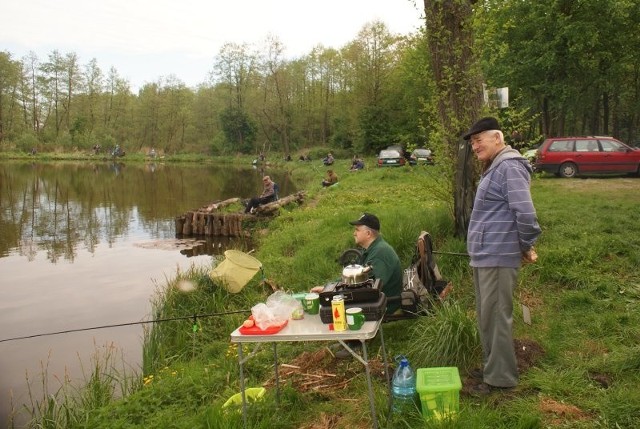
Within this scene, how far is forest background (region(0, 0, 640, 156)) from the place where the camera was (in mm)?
26547

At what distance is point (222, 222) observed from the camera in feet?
56.4

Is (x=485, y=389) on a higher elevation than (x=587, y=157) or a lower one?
lower

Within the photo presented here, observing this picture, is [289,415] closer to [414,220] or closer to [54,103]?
[414,220]

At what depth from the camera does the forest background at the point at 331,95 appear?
2655cm

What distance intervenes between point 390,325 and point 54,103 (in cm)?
7975

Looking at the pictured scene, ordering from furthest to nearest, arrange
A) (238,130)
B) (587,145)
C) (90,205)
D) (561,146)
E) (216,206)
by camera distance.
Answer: (238,130) < (90,205) < (216,206) < (561,146) < (587,145)

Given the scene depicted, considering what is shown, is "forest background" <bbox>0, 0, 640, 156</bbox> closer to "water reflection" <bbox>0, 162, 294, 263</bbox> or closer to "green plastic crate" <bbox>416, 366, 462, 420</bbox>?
"green plastic crate" <bbox>416, 366, 462, 420</bbox>

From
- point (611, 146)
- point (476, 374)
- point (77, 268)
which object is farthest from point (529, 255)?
point (611, 146)

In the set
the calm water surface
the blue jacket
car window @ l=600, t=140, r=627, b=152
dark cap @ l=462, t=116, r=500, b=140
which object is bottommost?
the calm water surface

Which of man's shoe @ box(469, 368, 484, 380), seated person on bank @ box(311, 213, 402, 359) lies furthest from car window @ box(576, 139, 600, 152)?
man's shoe @ box(469, 368, 484, 380)

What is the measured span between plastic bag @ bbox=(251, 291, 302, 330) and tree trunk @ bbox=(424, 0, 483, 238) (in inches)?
149

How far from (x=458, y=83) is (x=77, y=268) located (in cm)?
1018

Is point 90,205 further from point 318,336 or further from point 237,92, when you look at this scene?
point 237,92

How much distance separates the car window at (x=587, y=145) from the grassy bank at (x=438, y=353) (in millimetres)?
9818
